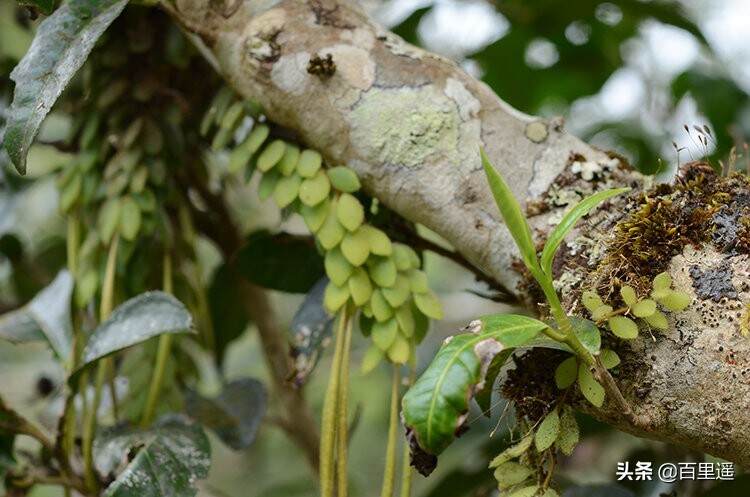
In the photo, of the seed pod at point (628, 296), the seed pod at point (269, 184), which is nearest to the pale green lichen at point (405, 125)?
the seed pod at point (269, 184)

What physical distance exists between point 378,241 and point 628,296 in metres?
0.25

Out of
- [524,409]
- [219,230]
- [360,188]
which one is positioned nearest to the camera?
[524,409]

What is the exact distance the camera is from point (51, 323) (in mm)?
946

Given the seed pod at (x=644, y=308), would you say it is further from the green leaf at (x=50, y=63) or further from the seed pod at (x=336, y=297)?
the green leaf at (x=50, y=63)

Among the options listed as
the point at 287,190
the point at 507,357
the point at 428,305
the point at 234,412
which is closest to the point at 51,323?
the point at 234,412

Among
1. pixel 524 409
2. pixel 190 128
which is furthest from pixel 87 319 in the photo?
pixel 524 409

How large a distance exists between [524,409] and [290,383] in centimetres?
29

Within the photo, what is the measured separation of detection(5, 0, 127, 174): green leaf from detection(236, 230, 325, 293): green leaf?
0.33 meters

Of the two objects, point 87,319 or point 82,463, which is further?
point 87,319

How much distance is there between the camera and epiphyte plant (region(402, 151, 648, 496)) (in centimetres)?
56

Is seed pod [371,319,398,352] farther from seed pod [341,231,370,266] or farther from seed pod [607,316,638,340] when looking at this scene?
seed pod [607,316,638,340]

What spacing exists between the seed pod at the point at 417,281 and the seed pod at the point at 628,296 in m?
0.22

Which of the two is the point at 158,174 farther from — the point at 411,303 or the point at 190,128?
the point at 411,303

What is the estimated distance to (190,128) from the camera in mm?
1035
